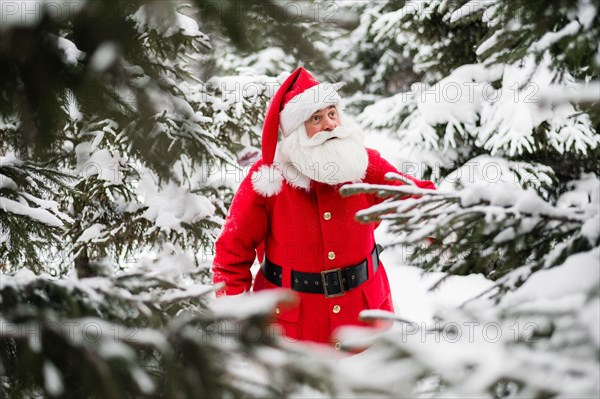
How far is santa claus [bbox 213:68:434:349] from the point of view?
2.60 metres

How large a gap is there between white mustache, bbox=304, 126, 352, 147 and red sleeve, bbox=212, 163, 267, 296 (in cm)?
37

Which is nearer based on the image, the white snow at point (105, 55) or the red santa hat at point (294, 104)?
the white snow at point (105, 55)

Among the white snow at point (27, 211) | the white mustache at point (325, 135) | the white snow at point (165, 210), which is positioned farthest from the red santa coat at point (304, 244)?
the white snow at point (27, 211)

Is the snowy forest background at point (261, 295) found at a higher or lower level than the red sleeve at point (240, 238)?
higher

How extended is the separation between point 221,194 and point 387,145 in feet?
9.74

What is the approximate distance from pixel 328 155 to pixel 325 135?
137 millimetres

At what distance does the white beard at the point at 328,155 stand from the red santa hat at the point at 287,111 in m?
0.07

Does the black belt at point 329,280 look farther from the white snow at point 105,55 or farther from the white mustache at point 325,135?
the white snow at point 105,55

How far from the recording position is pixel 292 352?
0.94 metres

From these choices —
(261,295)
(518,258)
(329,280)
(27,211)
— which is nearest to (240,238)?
(329,280)

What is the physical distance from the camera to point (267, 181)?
104 inches

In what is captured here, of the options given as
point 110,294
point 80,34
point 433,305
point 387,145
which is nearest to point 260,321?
point 433,305

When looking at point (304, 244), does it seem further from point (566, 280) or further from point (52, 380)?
point (52, 380)

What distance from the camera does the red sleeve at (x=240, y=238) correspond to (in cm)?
259
